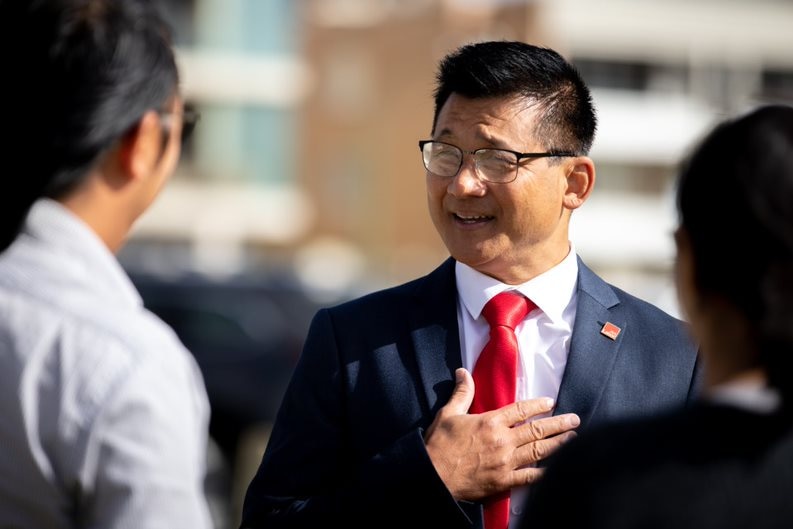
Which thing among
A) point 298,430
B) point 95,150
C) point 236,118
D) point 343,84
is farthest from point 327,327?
point 343,84

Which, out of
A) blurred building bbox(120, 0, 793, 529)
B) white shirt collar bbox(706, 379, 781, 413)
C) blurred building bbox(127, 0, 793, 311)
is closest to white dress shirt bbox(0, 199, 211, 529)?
white shirt collar bbox(706, 379, 781, 413)

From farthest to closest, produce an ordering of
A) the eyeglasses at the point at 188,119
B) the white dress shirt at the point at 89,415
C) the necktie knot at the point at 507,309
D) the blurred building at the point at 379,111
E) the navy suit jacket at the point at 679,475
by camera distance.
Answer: the blurred building at the point at 379,111, the necktie knot at the point at 507,309, the eyeglasses at the point at 188,119, the white dress shirt at the point at 89,415, the navy suit jacket at the point at 679,475

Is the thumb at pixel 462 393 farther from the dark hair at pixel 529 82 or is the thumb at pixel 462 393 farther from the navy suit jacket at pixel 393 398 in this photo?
the dark hair at pixel 529 82

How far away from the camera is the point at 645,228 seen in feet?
139

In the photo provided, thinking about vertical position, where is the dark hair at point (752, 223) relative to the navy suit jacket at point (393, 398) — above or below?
above

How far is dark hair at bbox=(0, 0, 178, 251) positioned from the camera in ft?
7.06

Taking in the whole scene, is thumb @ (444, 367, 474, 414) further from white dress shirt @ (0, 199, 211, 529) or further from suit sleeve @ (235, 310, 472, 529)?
white dress shirt @ (0, 199, 211, 529)

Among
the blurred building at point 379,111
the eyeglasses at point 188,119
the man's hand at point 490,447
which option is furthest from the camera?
the blurred building at point 379,111

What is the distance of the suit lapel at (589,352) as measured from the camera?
3059 mm

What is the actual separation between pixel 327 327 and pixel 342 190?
121 feet

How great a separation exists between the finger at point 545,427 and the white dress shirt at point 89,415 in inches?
38.9

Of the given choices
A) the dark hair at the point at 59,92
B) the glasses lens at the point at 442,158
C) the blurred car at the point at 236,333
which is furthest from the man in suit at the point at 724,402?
the blurred car at the point at 236,333

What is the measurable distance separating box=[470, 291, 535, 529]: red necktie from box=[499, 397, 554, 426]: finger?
0.31ft

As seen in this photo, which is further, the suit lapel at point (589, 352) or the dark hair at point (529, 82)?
the dark hair at point (529, 82)
